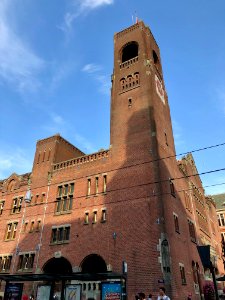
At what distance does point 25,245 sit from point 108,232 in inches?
375

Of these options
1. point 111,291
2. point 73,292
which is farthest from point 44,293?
point 111,291

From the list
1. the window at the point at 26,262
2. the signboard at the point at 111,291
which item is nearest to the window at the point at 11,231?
the window at the point at 26,262

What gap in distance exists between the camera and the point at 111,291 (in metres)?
14.2

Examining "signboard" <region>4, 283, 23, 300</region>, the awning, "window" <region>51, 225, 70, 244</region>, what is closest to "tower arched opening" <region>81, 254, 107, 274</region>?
"window" <region>51, 225, 70, 244</region>

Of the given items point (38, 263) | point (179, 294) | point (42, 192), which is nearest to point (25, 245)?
point (38, 263)

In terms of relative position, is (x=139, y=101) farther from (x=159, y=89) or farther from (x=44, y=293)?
(x=44, y=293)

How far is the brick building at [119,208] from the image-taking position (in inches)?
838

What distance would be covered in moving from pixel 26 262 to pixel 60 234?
4.33 m

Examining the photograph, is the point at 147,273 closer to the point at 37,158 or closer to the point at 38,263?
the point at 38,263

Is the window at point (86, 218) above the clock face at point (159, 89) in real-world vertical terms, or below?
below

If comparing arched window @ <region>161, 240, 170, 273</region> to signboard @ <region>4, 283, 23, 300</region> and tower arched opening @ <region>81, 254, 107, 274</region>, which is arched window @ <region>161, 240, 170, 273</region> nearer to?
tower arched opening @ <region>81, 254, 107, 274</region>

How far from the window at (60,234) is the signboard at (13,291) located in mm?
8144

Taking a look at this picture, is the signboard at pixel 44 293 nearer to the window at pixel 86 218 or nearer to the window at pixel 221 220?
the window at pixel 86 218

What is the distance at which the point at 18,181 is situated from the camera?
33219 millimetres
